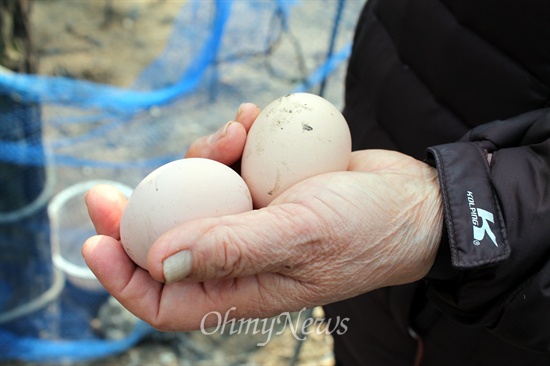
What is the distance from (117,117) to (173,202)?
2.19 meters

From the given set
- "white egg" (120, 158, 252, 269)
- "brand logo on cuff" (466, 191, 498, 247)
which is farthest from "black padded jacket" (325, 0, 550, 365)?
"white egg" (120, 158, 252, 269)

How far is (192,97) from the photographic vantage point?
3.42m

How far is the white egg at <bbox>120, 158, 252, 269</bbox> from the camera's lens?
104cm

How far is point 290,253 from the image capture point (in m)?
0.92

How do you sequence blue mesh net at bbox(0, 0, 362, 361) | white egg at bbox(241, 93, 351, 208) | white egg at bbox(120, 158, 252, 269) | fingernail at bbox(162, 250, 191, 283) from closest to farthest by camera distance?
fingernail at bbox(162, 250, 191, 283) < white egg at bbox(120, 158, 252, 269) < white egg at bbox(241, 93, 351, 208) < blue mesh net at bbox(0, 0, 362, 361)

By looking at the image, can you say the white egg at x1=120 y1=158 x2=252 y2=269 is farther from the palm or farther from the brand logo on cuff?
the brand logo on cuff

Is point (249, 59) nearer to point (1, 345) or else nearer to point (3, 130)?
point (3, 130)

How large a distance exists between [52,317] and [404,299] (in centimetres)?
184

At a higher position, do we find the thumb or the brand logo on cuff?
the brand logo on cuff

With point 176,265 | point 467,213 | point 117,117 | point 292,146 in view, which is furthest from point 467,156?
point 117,117

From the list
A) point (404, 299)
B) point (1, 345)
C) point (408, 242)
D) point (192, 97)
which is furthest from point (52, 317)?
point (408, 242)

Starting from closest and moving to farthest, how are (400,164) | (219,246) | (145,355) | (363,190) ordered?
(219,246) < (363,190) < (400,164) < (145,355)

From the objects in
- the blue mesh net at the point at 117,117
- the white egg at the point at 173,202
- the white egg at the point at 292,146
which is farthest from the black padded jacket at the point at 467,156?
the blue mesh net at the point at 117,117

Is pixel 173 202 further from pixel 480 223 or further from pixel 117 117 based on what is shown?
pixel 117 117
